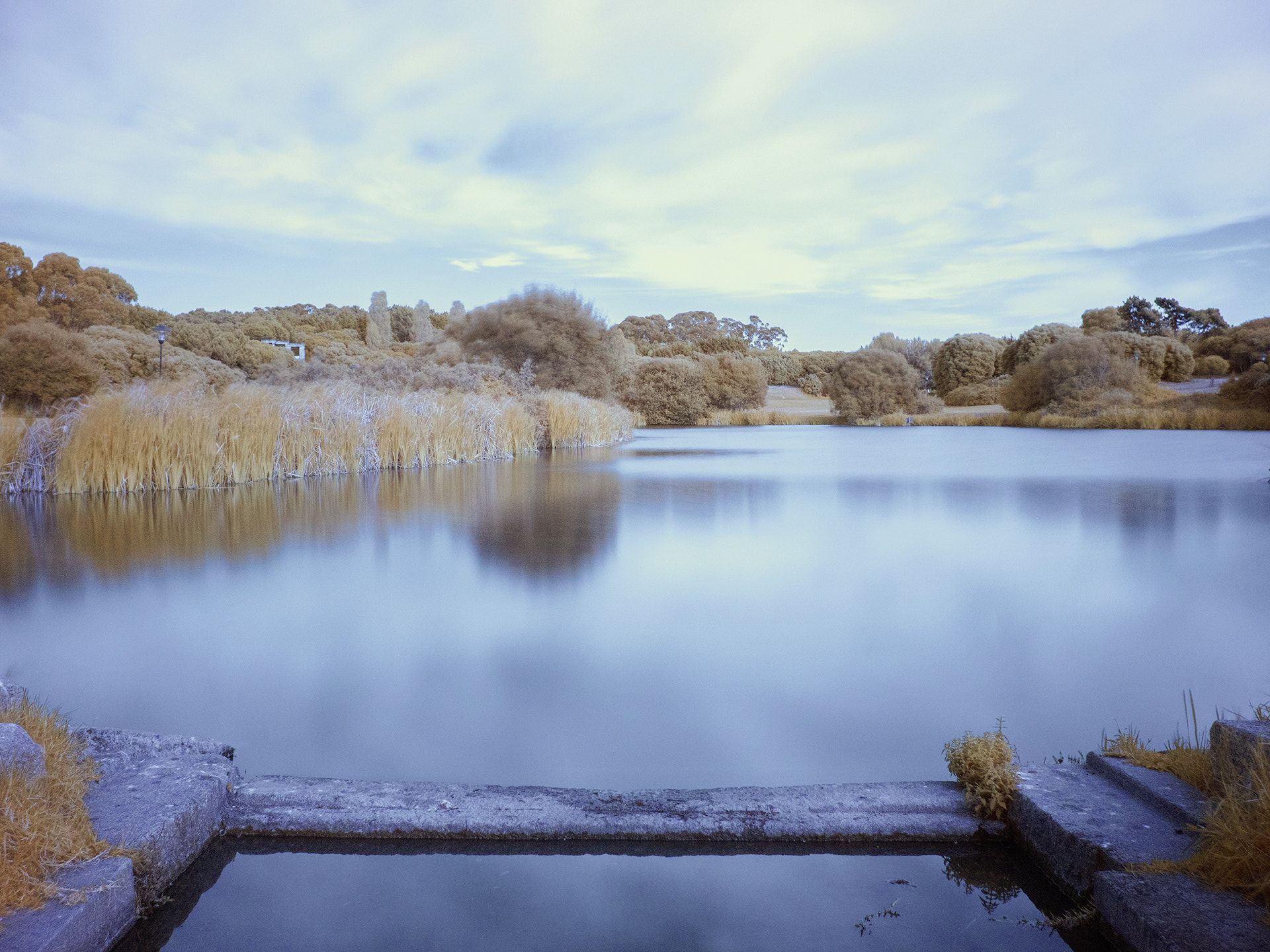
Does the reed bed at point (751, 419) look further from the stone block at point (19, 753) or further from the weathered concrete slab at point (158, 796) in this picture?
the stone block at point (19, 753)

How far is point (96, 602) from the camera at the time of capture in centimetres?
362

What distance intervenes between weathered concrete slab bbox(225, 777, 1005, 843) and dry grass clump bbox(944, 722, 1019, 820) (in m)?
0.03

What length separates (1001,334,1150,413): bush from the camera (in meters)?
22.6

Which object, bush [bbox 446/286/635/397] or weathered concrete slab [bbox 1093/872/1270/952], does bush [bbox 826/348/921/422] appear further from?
weathered concrete slab [bbox 1093/872/1270/952]

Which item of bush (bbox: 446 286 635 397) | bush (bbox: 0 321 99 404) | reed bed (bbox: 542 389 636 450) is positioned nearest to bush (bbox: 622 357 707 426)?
bush (bbox: 446 286 635 397)

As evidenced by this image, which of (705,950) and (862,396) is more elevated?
(862,396)

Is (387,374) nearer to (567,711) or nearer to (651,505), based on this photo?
(651,505)

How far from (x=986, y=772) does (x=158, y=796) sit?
1.72 m

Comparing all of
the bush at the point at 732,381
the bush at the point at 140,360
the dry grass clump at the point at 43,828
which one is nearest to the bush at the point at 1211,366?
the bush at the point at 732,381

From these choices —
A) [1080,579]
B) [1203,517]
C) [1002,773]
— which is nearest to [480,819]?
[1002,773]

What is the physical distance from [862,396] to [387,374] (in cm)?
1675

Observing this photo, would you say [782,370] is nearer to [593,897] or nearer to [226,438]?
[226,438]

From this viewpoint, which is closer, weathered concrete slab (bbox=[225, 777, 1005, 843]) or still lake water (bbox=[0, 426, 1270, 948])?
weathered concrete slab (bbox=[225, 777, 1005, 843])

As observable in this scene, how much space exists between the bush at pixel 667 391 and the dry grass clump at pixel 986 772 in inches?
1036
